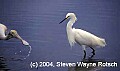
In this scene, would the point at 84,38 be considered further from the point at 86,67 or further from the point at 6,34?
the point at 6,34

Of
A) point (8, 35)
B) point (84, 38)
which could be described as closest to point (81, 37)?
point (84, 38)

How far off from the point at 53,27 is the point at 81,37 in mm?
246

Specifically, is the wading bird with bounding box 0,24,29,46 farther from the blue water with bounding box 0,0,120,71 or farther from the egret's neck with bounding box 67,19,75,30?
the egret's neck with bounding box 67,19,75,30

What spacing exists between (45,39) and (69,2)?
14.4 inches

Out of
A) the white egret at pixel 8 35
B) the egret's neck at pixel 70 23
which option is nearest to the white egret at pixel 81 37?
the egret's neck at pixel 70 23

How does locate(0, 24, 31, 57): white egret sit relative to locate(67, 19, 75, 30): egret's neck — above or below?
below

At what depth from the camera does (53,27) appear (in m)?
2.38

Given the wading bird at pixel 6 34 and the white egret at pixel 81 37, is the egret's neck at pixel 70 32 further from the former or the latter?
the wading bird at pixel 6 34

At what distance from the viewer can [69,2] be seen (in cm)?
238

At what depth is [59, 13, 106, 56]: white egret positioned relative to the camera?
7.70 feet

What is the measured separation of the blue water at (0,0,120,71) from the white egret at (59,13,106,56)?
Answer: 0.03 metres

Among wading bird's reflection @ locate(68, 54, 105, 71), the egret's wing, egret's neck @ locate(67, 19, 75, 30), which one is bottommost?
wading bird's reflection @ locate(68, 54, 105, 71)

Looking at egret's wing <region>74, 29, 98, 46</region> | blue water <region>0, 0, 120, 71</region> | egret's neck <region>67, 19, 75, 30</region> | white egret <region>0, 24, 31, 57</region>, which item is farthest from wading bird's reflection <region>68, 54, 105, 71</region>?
white egret <region>0, 24, 31, 57</region>

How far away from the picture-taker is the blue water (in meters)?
2.33
